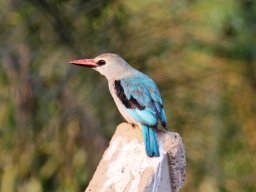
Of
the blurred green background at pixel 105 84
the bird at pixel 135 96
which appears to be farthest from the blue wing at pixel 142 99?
the blurred green background at pixel 105 84

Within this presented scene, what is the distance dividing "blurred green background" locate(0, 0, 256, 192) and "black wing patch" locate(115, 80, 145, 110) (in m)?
3.47

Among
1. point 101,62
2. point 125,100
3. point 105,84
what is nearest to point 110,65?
point 101,62

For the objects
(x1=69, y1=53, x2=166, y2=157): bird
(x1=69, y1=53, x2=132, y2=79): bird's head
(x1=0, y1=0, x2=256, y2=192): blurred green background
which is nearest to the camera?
(x1=69, y1=53, x2=166, y2=157): bird

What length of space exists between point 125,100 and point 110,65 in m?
0.60

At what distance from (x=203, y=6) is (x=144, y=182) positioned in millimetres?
5738

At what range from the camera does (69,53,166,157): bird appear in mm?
4926

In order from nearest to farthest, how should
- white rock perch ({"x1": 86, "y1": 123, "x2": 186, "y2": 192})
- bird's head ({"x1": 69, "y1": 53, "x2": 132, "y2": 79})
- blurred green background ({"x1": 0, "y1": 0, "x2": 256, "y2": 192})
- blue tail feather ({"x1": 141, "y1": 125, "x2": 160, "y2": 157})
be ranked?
white rock perch ({"x1": 86, "y1": 123, "x2": 186, "y2": 192}), blue tail feather ({"x1": 141, "y1": 125, "x2": 160, "y2": 157}), bird's head ({"x1": 69, "y1": 53, "x2": 132, "y2": 79}), blurred green background ({"x1": 0, "y1": 0, "x2": 256, "y2": 192})

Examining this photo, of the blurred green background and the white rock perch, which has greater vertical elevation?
the white rock perch

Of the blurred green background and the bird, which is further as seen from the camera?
the blurred green background

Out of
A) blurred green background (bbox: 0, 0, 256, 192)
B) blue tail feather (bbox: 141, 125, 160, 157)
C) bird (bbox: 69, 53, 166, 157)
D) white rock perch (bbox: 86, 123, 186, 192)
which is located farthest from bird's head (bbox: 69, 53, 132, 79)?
blurred green background (bbox: 0, 0, 256, 192)

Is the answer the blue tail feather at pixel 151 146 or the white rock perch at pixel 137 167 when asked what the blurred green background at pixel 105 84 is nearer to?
the blue tail feather at pixel 151 146

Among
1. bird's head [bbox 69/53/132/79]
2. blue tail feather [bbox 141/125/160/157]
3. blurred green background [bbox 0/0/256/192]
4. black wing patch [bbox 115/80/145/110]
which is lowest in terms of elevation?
blurred green background [bbox 0/0/256/192]

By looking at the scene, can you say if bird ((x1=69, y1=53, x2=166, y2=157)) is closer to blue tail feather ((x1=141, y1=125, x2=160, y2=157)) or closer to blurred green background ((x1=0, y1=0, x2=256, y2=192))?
blue tail feather ((x1=141, y1=125, x2=160, y2=157))

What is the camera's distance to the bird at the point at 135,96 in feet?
16.2
